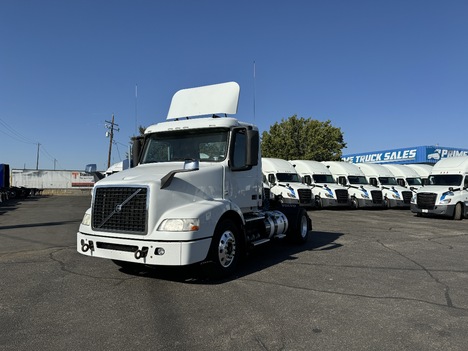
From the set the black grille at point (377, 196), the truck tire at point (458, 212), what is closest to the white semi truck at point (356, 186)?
the black grille at point (377, 196)

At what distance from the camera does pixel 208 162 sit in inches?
263

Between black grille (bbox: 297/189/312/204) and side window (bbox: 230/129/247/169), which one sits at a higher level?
side window (bbox: 230/129/247/169)

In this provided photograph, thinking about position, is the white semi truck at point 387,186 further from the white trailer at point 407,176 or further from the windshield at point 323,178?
the windshield at point 323,178

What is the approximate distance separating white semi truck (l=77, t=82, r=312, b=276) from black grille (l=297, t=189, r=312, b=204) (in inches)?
510

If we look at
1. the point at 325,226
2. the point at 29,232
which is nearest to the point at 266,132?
the point at 325,226

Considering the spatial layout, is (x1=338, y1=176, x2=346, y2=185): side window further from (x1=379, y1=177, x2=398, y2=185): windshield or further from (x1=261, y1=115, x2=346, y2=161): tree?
(x1=261, y1=115, x2=346, y2=161): tree

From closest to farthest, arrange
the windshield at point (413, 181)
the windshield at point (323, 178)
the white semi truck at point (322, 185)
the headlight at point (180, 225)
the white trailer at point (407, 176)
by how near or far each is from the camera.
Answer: the headlight at point (180, 225), the white semi truck at point (322, 185), the windshield at point (323, 178), the white trailer at point (407, 176), the windshield at point (413, 181)

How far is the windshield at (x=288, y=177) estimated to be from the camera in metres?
21.5

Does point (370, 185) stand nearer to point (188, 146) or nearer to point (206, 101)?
point (206, 101)

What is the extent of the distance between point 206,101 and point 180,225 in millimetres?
3424

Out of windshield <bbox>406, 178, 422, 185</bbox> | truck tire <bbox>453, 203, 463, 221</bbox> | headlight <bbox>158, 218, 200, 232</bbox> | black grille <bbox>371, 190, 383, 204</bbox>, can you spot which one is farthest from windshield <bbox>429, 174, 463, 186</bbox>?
headlight <bbox>158, 218, 200, 232</bbox>

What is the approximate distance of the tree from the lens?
129 feet

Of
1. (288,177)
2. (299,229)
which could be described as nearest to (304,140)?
(288,177)

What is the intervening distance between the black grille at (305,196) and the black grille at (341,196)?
2123 mm
